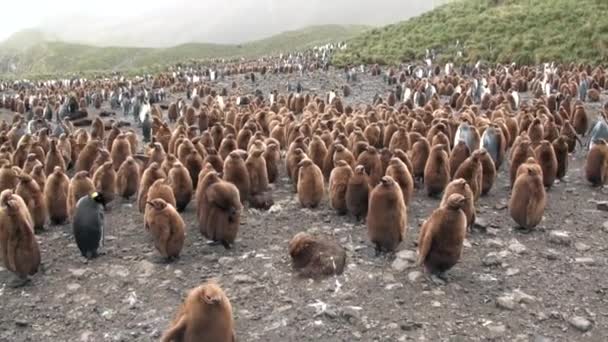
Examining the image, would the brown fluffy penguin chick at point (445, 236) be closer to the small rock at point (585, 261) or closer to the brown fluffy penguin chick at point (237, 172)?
the small rock at point (585, 261)

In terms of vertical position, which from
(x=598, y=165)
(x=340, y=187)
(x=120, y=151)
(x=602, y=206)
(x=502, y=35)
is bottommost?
(x=602, y=206)

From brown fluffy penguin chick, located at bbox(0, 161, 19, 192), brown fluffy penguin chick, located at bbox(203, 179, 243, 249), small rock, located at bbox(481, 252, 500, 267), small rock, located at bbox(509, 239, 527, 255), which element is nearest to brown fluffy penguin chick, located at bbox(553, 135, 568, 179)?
small rock, located at bbox(509, 239, 527, 255)

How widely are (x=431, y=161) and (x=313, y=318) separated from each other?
3931 millimetres

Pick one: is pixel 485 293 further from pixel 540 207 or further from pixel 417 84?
pixel 417 84

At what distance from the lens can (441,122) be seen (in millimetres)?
11945

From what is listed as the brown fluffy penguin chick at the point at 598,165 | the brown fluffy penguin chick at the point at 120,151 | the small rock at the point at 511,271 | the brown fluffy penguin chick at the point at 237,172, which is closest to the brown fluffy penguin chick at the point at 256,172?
the brown fluffy penguin chick at the point at 237,172

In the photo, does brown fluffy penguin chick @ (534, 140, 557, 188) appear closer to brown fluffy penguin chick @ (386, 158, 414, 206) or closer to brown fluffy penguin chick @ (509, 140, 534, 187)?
brown fluffy penguin chick @ (509, 140, 534, 187)

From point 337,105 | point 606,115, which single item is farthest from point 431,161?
point 337,105

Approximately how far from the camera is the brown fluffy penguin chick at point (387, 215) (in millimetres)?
7211

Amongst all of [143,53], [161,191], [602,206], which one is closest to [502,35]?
[602,206]

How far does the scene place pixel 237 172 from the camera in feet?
30.2

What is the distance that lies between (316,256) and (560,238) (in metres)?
3.19

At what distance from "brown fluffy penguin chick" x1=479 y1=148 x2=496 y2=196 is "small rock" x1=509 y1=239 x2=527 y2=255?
5.82 ft

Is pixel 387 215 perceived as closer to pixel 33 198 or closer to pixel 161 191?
pixel 161 191
